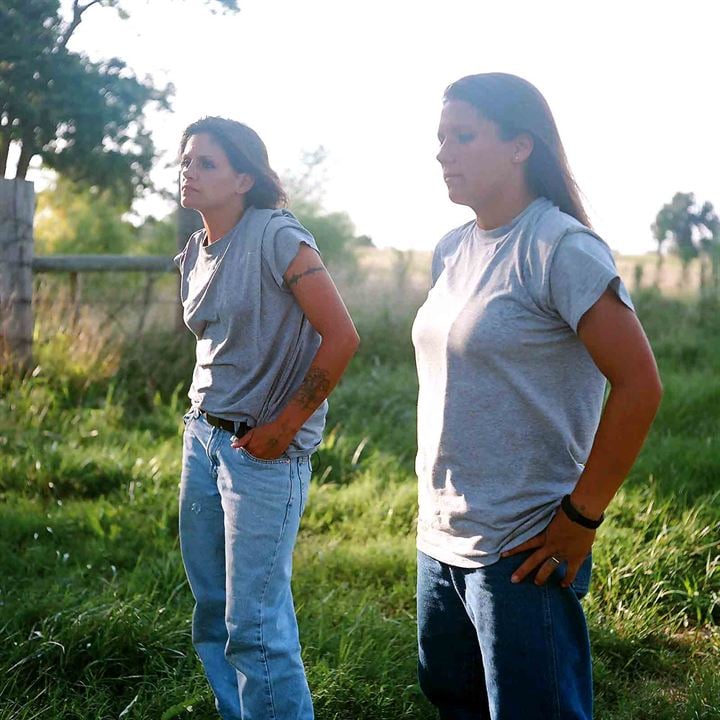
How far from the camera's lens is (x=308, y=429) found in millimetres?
2316

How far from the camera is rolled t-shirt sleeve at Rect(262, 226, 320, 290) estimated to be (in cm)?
222

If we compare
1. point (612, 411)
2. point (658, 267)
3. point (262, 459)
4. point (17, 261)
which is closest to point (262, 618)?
point (262, 459)

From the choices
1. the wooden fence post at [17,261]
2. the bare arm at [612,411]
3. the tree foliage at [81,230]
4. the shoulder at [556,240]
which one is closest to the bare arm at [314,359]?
the shoulder at [556,240]

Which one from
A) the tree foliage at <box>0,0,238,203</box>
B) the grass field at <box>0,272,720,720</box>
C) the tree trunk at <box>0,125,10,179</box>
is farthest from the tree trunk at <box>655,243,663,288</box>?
the tree trunk at <box>0,125,10,179</box>

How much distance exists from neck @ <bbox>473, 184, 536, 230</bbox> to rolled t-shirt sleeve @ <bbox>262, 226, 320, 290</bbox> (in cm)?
55

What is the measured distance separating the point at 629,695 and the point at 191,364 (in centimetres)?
473

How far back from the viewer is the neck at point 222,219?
235 cm

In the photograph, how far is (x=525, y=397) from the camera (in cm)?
173

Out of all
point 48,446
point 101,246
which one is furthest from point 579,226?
point 101,246

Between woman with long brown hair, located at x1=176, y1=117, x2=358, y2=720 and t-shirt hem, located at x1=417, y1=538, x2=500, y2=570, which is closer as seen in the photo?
t-shirt hem, located at x1=417, y1=538, x2=500, y2=570

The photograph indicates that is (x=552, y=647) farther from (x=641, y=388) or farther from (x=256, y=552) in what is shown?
(x=256, y=552)

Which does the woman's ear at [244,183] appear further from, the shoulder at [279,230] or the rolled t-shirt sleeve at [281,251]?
the rolled t-shirt sleeve at [281,251]

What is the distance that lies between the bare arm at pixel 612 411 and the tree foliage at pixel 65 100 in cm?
618

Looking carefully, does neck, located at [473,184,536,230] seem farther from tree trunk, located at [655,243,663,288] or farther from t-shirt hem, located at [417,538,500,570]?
tree trunk, located at [655,243,663,288]
